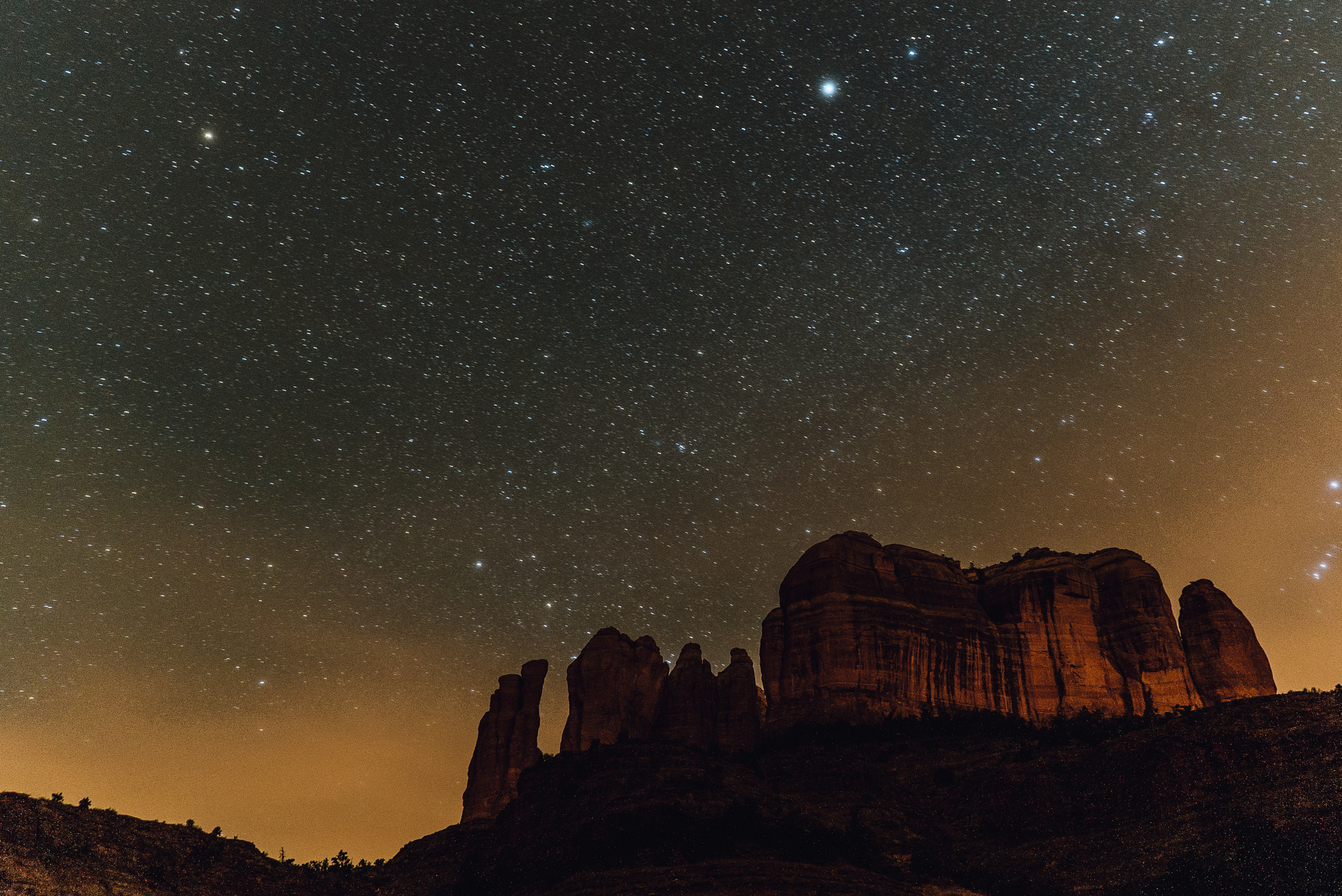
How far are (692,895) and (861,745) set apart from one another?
32.5 meters

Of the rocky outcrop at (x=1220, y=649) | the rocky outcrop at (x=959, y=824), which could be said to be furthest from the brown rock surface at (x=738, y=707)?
the rocky outcrop at (x=1220, y=649)

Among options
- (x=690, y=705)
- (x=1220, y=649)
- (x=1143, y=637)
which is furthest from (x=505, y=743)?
(x=1220, y=649)

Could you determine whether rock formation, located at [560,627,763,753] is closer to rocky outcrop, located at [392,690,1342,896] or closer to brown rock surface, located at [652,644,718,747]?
brown rock surface, located at [652,644,718,747]

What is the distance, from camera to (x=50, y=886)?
122 feet

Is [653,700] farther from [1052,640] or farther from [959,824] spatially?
[959,824]

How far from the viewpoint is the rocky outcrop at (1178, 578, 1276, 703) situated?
82.4 m

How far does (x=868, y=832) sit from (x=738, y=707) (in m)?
43.5

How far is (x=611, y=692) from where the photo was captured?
91500 millimetres

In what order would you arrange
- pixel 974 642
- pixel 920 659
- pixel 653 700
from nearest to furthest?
pixel 920 659
pixel 974 642
pixel 653 700

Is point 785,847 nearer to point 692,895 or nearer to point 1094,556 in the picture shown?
point 692,895

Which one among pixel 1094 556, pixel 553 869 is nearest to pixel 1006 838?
pixel 553 869

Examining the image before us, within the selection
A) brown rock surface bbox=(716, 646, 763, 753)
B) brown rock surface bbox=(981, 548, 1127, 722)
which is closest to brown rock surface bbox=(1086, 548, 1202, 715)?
brown rock surface bbox=(981, 548, 1127, 722)

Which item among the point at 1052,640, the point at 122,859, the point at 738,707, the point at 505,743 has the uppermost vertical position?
the point at 1052,640

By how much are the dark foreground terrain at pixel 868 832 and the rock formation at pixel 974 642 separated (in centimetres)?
1766
